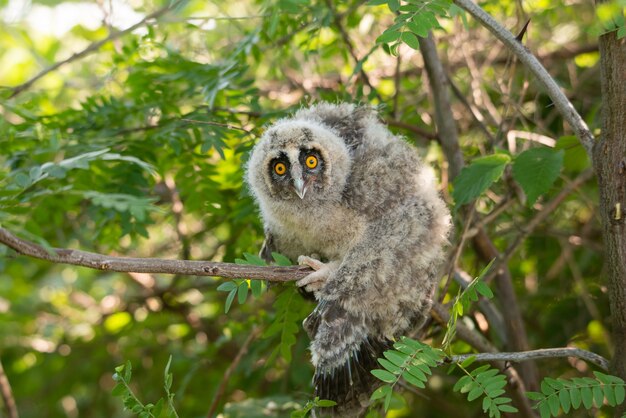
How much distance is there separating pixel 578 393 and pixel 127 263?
1311 millimetres

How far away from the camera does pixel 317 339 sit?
211cm

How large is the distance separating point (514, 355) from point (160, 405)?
101 cm

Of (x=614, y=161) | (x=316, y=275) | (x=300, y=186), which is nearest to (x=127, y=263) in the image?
(x=316, y=275)

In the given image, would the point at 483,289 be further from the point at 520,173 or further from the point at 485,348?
the point at 485,348

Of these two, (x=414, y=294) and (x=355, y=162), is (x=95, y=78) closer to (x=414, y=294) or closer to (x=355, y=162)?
(x=355, y=162)

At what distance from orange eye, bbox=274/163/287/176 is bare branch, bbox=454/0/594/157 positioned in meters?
0.83

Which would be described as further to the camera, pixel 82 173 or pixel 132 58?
pixel 132 58

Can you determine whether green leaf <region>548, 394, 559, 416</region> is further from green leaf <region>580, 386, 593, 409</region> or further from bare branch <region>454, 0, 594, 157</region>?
bare branch <region>454, 0, 594, 157</region>

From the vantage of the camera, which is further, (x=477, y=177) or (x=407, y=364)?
(x=477, y=177)

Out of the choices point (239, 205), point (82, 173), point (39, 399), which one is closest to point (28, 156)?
point (82, 173)

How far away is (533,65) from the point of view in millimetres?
2000

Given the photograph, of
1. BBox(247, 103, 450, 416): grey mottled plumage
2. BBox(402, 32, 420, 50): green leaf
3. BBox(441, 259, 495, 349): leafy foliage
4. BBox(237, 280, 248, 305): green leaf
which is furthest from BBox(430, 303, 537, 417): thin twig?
BBox(402, 32, 420, 50): green leaf

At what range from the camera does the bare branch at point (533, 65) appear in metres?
1.99

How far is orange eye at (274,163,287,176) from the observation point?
96.9 inches
